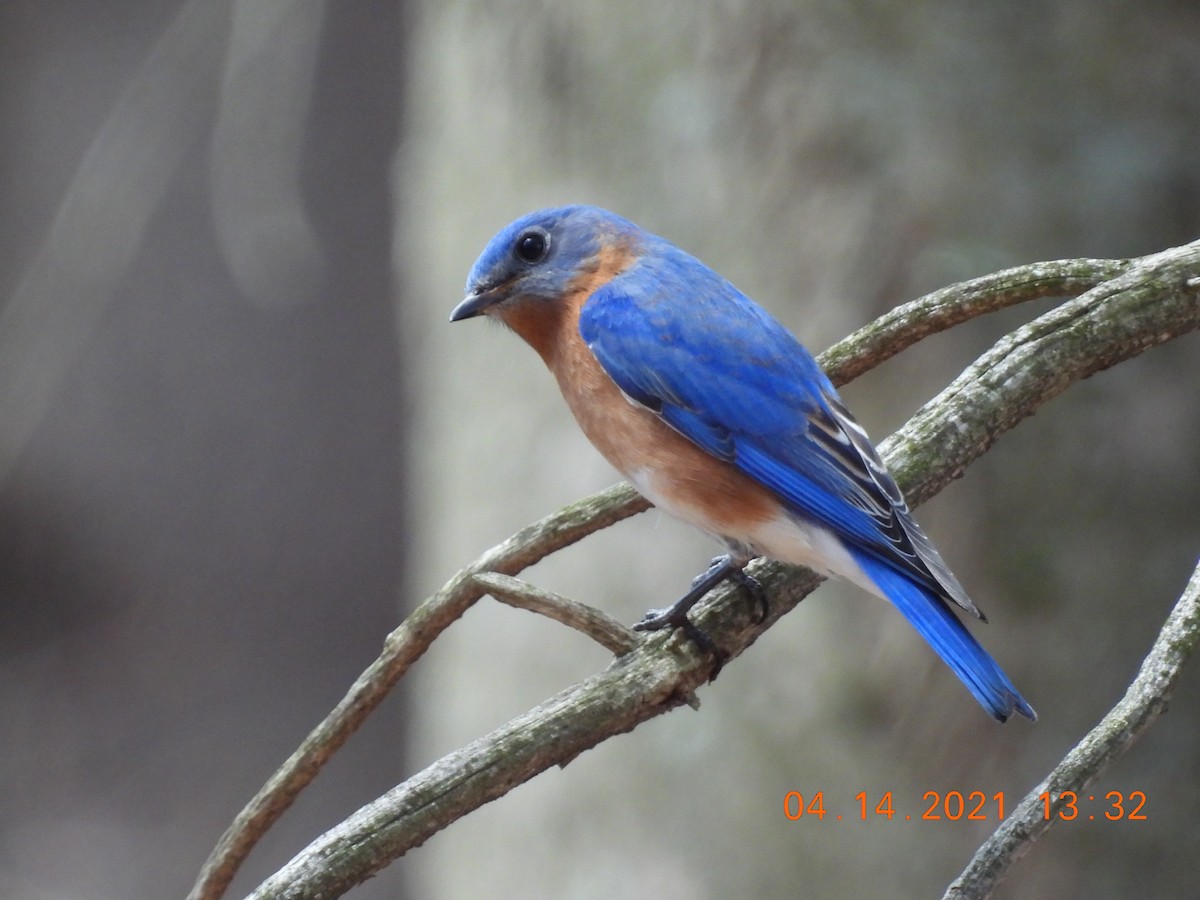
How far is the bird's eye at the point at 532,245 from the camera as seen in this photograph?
6.75 ft

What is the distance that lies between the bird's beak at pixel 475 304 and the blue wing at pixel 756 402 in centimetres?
14

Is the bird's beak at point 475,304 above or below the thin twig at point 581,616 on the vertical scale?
above

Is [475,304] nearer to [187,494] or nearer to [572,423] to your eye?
[572,423]

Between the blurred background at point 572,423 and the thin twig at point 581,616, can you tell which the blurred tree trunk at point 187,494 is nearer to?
the blurred background at point 572,423

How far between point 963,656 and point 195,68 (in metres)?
3.02

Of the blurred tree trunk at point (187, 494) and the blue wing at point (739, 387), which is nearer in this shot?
the blue wing at point (739, 387)

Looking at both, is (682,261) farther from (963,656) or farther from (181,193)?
(181,193)

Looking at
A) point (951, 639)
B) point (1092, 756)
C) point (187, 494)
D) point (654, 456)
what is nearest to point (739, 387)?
point (654, 456)

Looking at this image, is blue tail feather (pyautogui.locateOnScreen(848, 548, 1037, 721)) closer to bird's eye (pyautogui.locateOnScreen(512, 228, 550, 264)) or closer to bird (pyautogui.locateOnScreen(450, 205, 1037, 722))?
bird (pyautogui.locateOnScreen(450, 205, 1037, 722))
